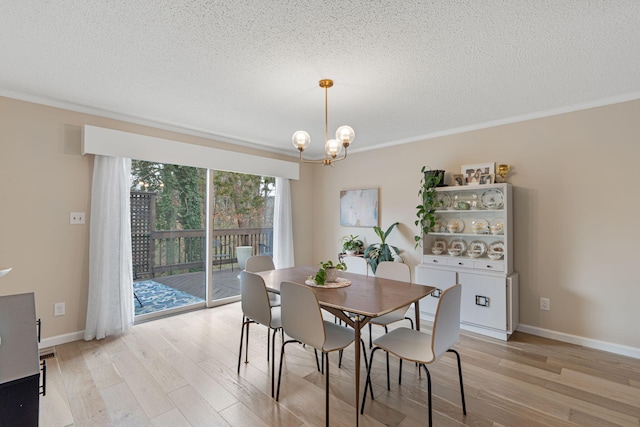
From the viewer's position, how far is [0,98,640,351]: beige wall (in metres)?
2.72

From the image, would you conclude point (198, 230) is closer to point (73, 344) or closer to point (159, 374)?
point (73, 344)

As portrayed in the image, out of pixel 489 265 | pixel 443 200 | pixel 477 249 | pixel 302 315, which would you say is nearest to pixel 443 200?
pixel 443 200

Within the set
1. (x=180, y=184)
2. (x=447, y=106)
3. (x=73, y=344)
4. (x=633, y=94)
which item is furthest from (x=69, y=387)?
(x=633, y=94)

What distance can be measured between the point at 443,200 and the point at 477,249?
0.72m

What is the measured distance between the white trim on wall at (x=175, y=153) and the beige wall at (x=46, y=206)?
0.24m

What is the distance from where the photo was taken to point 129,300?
129 inches

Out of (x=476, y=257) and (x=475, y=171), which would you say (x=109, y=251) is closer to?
(x=476, y=257)

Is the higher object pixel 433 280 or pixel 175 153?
pixel 175 153

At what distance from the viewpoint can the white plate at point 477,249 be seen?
345 cm

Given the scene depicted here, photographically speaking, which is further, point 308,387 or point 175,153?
point 175,153

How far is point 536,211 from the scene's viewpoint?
10.5ft

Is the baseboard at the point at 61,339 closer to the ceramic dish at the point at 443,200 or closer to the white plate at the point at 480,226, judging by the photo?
the ceramic dish at the point at 443,200

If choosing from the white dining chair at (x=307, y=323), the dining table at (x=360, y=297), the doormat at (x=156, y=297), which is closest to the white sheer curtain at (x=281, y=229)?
the doormat at (x=156, y=297)

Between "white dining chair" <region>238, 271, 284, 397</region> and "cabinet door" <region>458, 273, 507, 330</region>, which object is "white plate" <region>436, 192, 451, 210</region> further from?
"white dining chair" <region>238, 271, 284, 397</region>
